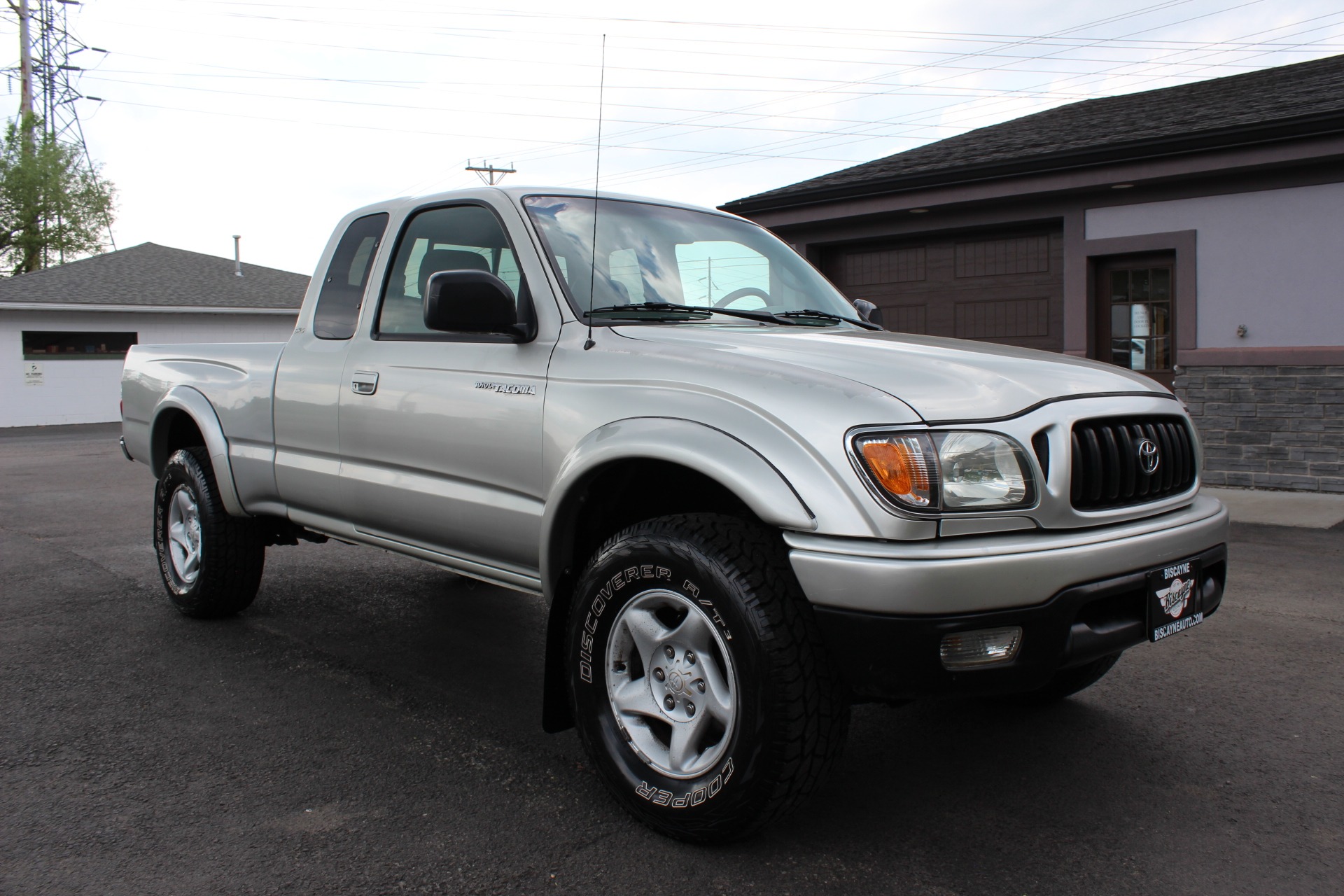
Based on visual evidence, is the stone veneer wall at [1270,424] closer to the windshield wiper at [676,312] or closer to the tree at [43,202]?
the windshield wiper at [676,312]

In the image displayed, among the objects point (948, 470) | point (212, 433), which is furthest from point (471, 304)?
point (212, 433)

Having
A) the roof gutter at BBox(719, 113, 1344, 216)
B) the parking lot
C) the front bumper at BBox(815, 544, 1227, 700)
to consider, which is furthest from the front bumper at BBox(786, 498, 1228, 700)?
the roof gutter at BBox(719, 113, 1344, 216)

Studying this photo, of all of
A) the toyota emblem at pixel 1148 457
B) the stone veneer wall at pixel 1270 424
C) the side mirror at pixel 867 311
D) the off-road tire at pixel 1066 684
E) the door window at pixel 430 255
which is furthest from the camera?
the stone veneer wall at pixel 1270 424

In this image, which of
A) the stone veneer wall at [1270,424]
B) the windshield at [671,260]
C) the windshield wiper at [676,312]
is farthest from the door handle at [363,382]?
the stone veneer wall at [1270,424]

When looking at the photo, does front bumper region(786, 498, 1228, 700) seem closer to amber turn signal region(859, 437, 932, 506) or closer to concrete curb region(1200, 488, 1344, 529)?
amber turn signal region(859, 437, 932, 506)

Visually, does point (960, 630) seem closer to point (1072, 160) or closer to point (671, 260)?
point (671, 260)

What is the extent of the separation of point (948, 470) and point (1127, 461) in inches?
27.3

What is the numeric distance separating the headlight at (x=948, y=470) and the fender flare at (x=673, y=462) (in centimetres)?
22

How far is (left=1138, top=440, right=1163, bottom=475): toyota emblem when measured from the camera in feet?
9.95

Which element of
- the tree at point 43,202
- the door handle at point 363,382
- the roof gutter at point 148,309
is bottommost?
the door handle at point 363,382

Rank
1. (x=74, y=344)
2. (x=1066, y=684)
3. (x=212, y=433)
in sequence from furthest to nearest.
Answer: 1. (x=74, y=344)
2. (x=212, y=433)
3. (x=1066, y=684)

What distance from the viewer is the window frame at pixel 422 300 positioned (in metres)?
3.70

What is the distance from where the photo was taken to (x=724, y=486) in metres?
2.81

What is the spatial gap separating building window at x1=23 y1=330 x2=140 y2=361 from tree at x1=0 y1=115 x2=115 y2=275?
674 inches
